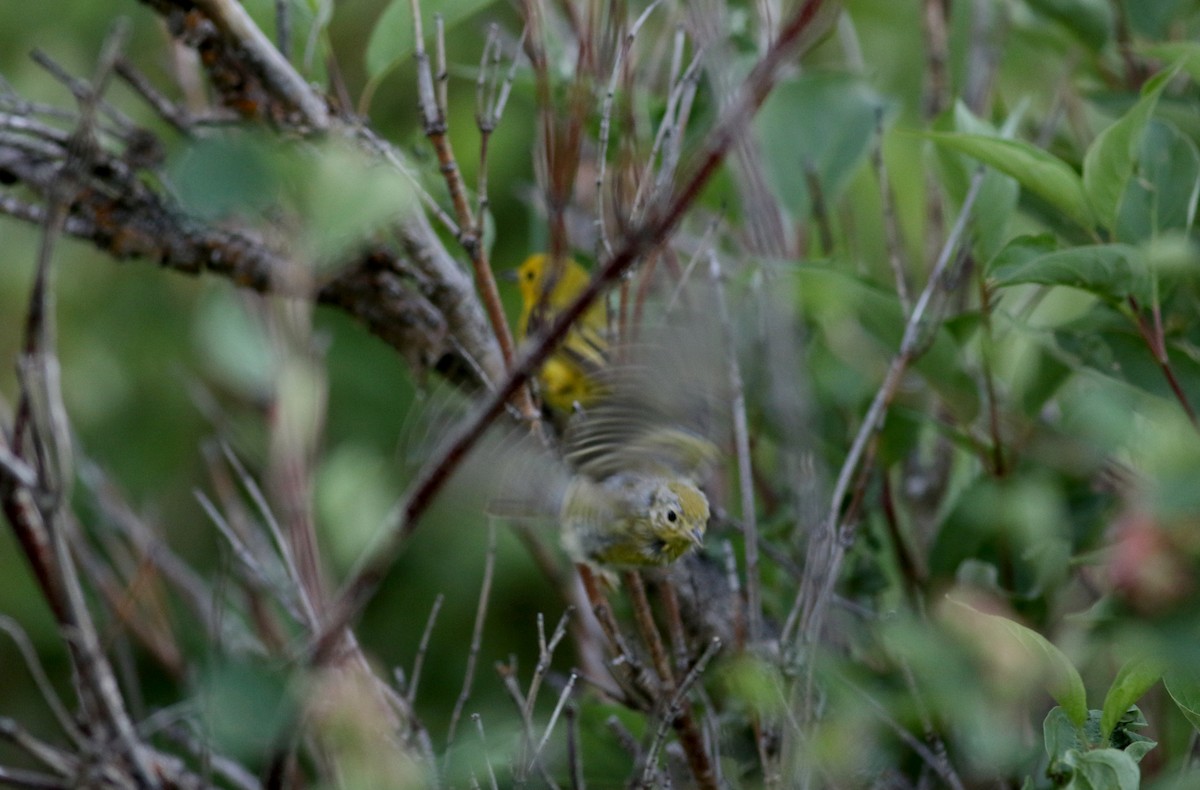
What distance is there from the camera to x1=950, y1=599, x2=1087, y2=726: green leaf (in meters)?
1.07

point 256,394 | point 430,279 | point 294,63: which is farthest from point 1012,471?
point 256,394

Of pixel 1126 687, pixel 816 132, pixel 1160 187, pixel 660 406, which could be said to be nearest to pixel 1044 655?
pixel 1126 687

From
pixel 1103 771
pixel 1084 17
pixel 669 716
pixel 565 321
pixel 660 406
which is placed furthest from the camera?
pixel 1084 17

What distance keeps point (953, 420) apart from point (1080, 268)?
0.68m

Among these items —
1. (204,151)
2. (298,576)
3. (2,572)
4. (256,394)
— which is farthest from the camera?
(2,572)

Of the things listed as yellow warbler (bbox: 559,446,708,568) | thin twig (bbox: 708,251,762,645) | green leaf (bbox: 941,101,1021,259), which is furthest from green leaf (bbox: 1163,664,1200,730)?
green leaf (bbox: 941,101,1021,259)

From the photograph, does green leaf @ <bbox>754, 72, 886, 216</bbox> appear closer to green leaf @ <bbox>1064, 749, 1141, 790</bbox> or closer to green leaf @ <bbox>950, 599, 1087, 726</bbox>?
green leaf @ <bbox>950, 599, 1087, 726</bbox>

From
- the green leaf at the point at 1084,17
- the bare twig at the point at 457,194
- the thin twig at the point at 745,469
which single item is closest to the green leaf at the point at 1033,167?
the thin twig at the point at 745,469

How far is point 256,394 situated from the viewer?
238 centimetres

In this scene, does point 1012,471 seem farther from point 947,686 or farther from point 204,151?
point 204,151

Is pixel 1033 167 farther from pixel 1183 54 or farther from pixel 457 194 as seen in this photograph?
pixel 457 194

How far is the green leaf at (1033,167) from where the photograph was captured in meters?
1.38

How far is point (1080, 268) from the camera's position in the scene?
131 centimetres

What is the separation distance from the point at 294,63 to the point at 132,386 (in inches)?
70.8
